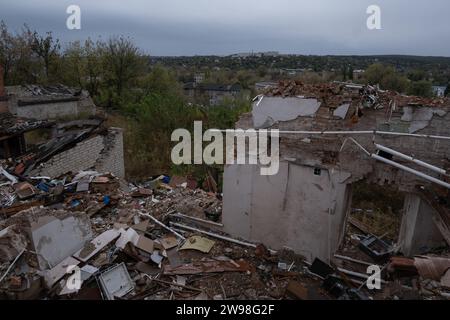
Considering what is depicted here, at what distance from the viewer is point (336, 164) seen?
6.07 metres

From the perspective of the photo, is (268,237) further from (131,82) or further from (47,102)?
(131,82)

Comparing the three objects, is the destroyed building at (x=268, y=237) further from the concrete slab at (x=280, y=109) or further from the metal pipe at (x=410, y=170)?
the metal pipe at (x=410, y=170)

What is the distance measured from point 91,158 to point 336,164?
9.82 metres

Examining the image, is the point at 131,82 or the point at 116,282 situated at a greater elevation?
the point at 131,82

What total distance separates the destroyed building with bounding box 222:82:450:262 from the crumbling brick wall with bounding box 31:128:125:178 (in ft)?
23.0

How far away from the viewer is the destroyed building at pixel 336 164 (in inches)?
218

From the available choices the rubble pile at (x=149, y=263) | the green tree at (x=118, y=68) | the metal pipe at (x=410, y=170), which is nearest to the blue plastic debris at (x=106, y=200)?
the rubble pile at (x=149, y=263)

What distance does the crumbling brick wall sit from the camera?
1105 cm

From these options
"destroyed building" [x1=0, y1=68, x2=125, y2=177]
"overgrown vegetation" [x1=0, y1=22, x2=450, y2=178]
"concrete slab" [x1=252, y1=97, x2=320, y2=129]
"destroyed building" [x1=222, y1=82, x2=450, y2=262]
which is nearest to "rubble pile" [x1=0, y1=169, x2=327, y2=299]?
"destroyed building" [x1=222, y1=82, x2=450, y2=262]

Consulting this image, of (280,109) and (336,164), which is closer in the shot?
(336,164)

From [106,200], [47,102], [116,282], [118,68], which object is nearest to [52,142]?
[106,200]

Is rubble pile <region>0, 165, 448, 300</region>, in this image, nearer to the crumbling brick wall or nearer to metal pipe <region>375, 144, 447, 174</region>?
metal pipe <region>375, 144, 447, 174</region>

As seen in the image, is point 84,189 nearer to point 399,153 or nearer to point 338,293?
point 338,293

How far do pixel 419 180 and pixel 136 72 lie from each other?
88.7 feet
